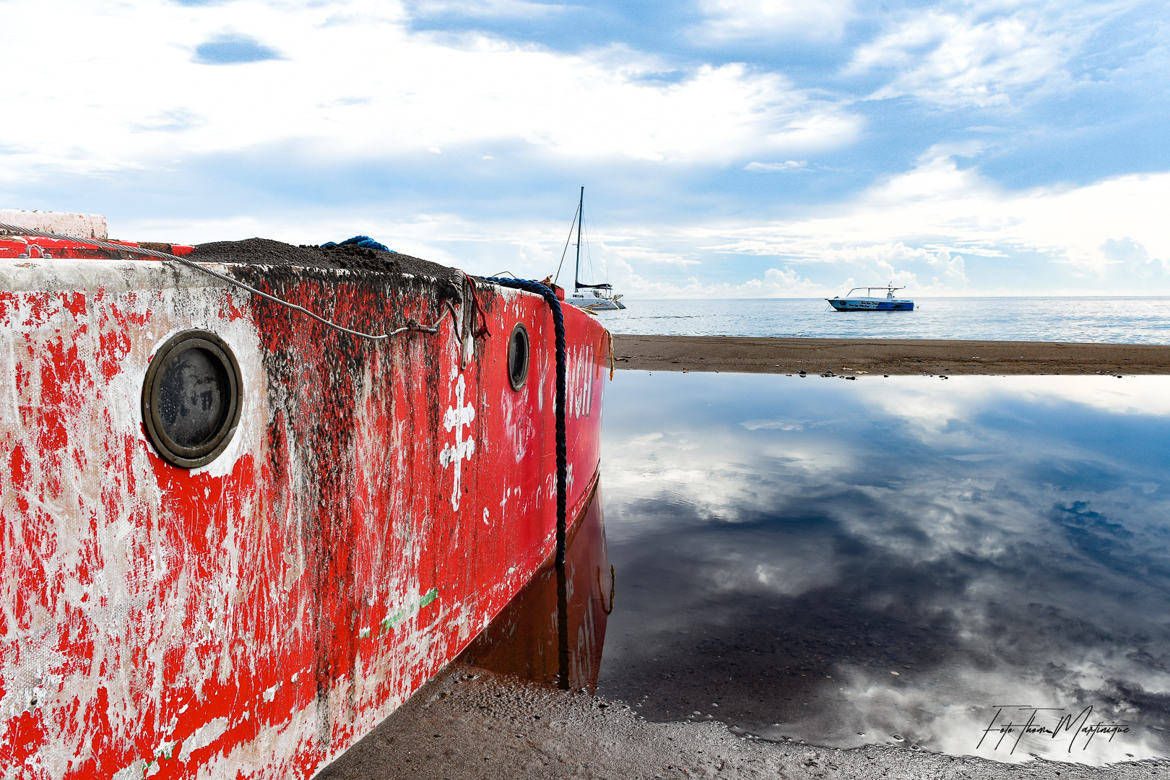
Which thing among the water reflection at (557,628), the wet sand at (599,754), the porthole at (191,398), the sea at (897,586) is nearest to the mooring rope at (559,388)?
the water reflection at (557,628)

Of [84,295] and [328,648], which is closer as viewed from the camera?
[84,295]

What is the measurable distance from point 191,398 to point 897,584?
411cm

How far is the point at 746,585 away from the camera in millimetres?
4559

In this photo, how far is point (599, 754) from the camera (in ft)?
9.46

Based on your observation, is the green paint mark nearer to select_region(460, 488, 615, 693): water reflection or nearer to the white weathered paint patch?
select_region(460, 488, 615, 693): water reflection

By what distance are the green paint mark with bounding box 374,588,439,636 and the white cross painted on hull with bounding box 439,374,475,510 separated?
40cm

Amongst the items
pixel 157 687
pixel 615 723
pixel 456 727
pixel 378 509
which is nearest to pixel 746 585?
pixel 615 723

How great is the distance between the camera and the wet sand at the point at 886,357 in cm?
1805

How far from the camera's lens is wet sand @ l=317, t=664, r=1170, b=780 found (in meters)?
2.76

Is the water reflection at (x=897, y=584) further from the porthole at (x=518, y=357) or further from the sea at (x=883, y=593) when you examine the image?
the porthole at (x=518, y=357)

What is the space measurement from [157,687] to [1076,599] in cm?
476

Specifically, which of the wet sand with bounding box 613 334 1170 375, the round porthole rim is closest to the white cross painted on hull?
the round porthole rim

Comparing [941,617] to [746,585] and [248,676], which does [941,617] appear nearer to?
[746,585]

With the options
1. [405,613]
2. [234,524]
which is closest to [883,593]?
[405,613]
